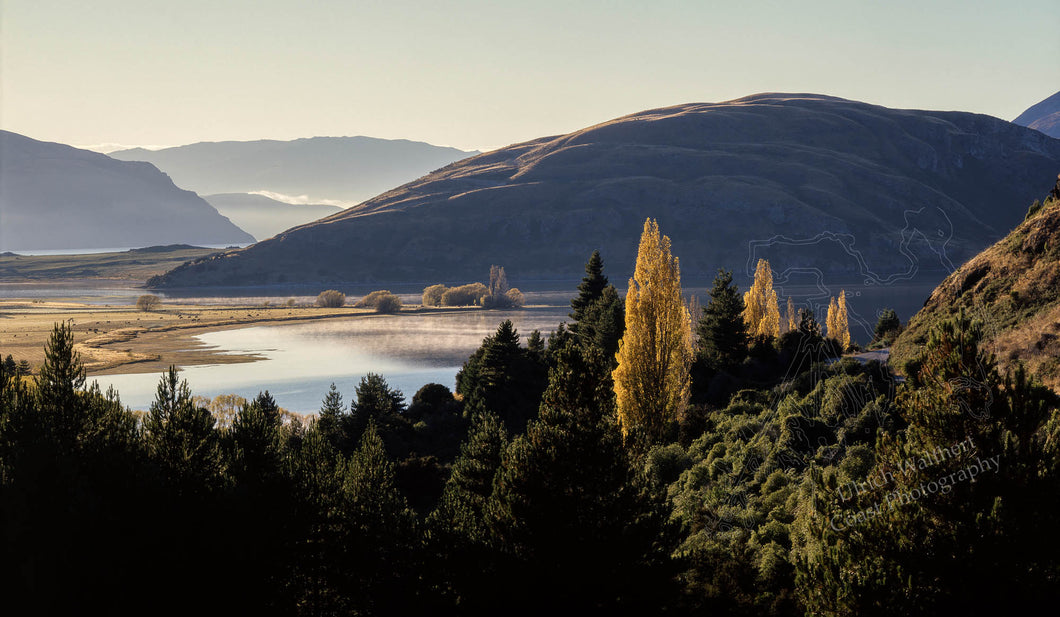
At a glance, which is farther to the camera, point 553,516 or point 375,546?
point 375,546

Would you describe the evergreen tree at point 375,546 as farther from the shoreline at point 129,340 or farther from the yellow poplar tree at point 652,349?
the shoreline at point 129,340

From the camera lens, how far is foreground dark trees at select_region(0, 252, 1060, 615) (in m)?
17.8

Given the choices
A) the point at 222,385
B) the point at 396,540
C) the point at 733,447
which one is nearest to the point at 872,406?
the point at 733,447

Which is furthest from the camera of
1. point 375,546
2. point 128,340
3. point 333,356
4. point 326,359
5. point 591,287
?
point 128,340

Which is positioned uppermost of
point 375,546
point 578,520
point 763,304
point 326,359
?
point 763,304

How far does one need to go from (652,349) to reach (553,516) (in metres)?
23.9

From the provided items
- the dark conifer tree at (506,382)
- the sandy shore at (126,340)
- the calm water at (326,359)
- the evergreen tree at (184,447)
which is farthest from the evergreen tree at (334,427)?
the sandy shore at (126,340)

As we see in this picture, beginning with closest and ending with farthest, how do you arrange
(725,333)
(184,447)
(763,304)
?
(184,447) < (725,333) < (763,304)

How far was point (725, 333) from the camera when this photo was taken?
188ft

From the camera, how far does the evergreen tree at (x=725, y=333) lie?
56562mm

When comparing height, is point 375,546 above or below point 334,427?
above

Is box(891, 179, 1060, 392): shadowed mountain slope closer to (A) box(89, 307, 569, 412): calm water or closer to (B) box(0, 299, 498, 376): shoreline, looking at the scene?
(A) box(89, 307, 569, 412): calm water

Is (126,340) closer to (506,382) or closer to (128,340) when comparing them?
(128,340)

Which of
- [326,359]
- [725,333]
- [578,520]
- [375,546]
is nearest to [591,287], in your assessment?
[725,333]
